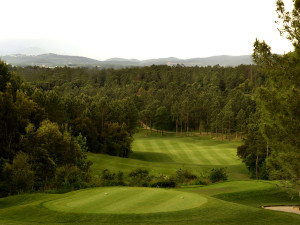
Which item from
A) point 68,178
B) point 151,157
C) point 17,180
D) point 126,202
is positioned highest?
point 126,202

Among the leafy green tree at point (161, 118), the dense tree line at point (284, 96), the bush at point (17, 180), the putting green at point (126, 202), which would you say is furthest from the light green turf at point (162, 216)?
the leafy green tree at point (161, 118)

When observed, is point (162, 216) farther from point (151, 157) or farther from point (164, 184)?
point (151, 157)

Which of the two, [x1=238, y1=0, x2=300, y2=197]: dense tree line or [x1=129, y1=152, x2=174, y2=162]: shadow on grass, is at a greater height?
[x1=238, y1=0, x2=300, y2=197]: dense tree line

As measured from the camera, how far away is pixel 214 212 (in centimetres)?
1502

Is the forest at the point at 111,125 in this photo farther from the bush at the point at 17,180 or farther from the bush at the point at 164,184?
the bush at the point at 164,184

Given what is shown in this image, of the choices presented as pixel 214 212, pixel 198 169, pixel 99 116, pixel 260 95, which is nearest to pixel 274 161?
pixel 260 95

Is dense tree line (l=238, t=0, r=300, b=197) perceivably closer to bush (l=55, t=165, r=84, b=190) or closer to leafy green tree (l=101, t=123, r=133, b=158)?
bush (l=55, t=165, r=84, b=190)

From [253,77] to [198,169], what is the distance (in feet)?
377

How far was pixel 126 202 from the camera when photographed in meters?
16.0

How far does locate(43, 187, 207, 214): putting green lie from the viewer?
579 inches

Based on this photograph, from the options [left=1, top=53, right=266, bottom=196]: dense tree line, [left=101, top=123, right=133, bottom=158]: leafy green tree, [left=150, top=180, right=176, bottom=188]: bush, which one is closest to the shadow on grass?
[left=1, top=53, right=266, bottom=196]: dense tree line

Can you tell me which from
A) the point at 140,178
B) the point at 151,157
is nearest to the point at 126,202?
the point at 140,178

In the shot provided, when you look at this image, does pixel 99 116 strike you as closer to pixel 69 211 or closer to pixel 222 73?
pixel 69 211

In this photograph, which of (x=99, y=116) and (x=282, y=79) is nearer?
(x=282, y=79)
